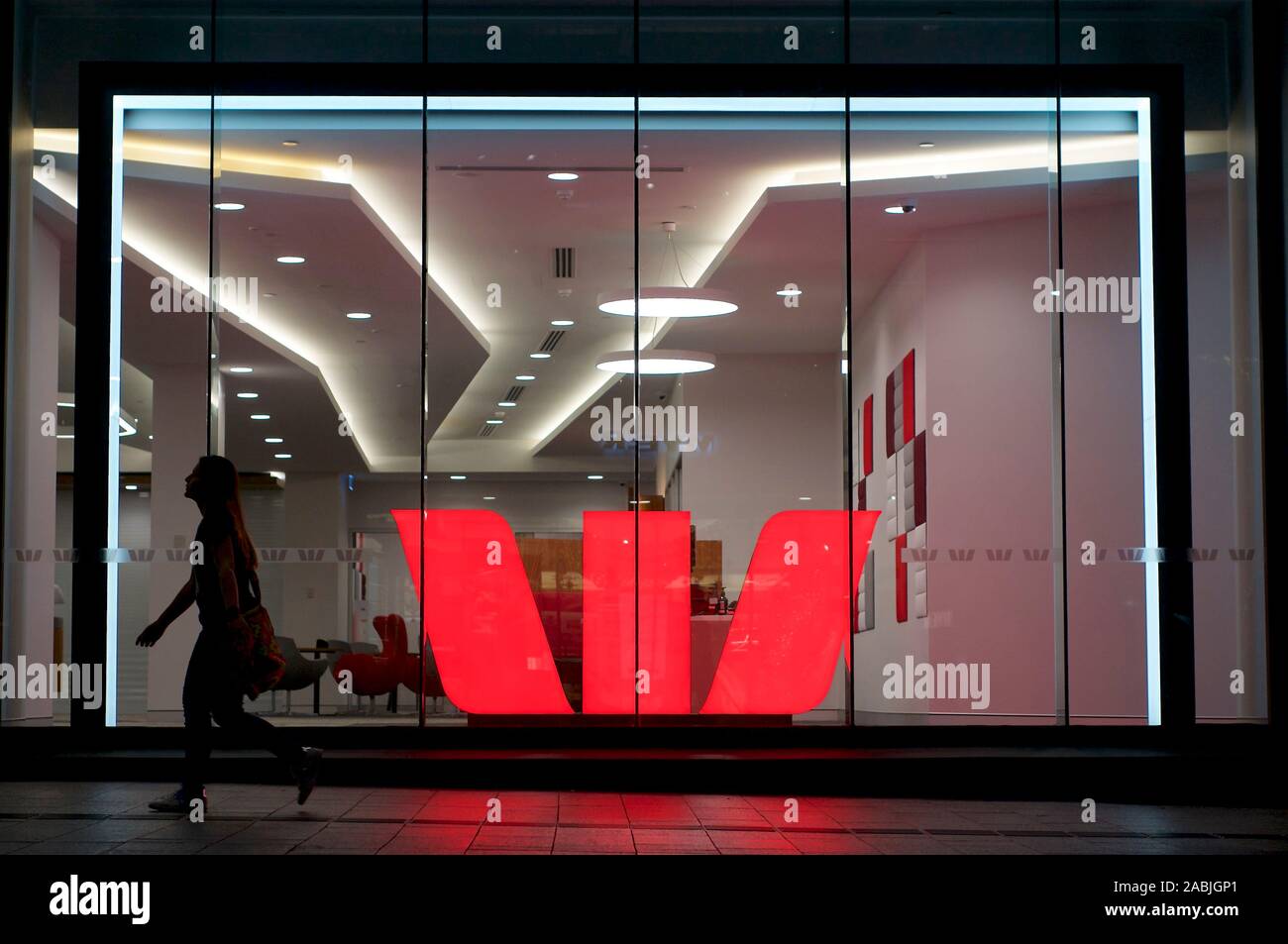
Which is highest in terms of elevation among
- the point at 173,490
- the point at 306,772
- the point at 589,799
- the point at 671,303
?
the point at 671,303

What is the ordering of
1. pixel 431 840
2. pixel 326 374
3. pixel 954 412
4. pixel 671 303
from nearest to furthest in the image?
pixel 431 840 < pixel 326 374 < pixel 671 303 < pixel 954 412

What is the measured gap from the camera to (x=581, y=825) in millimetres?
6566

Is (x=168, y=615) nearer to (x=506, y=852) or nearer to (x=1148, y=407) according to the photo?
(x=506, y=852)

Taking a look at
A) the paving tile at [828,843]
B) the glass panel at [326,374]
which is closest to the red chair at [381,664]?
the glass panel at [326,374]

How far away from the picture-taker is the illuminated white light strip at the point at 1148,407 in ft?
29.0

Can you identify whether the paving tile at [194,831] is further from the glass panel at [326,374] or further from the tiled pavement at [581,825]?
the glass panel at [326,374]

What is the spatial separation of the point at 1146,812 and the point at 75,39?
7.43 meters

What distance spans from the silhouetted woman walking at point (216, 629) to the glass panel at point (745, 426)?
2.83m

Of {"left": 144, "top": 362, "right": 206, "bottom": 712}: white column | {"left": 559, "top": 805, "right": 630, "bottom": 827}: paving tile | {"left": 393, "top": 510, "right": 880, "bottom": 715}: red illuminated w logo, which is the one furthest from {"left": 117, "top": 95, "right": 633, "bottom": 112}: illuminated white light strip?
{"left": 559, "top": 805, "right": 630, "bottom": 827}: paving tile

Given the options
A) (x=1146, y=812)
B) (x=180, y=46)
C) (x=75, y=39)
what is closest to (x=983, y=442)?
(x=1146, y=812)

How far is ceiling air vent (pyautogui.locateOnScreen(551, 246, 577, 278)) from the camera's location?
29.7 ft

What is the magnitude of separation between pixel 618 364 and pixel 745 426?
2.81 feet

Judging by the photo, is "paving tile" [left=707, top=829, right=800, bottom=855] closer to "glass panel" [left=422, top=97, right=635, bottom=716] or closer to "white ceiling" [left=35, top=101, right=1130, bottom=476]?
"glass panel" [left=422, top=97, right=635, bottom=716]

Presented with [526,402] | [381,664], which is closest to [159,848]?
[381,664]
